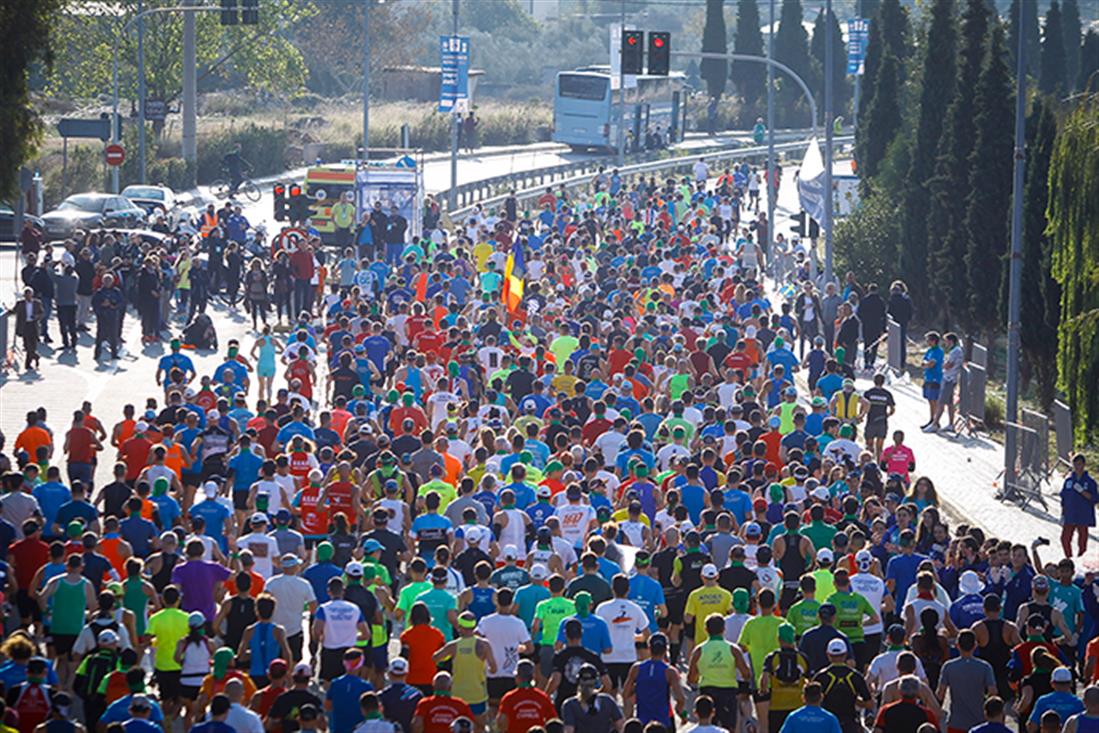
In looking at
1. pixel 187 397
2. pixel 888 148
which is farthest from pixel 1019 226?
pixel 888 148

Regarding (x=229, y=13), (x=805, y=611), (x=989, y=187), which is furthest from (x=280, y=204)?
(x=805, y=611)

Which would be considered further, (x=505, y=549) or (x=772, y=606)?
(x=505, y=549)

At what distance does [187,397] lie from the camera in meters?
22.5

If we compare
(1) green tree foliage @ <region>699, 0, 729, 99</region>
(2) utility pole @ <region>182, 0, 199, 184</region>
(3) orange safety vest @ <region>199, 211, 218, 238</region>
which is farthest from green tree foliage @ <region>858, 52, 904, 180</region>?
(1) green tree foliage @ <region>699, 0, 729, 99</region>

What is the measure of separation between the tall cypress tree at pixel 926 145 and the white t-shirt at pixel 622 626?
27468mm

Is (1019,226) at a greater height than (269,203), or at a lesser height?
greater

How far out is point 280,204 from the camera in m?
51.2

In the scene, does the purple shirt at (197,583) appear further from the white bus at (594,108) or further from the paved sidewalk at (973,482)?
the white bus at (594,108)

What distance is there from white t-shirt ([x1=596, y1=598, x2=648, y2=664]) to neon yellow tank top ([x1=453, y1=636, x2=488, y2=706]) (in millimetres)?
1082

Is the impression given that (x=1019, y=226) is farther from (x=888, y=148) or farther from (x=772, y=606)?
(x=888, y=148)

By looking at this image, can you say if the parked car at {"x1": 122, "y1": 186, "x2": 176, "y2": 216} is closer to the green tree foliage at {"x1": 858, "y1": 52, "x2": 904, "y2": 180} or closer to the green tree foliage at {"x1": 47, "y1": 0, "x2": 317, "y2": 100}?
the green tree foliage at {"x1": 47, "y1": 0, "x2": 317, "y2": 100}

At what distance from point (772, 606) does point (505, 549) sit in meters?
2.36

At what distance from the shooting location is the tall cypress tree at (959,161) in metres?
38.2

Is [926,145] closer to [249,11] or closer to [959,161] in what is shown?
[959,161]
